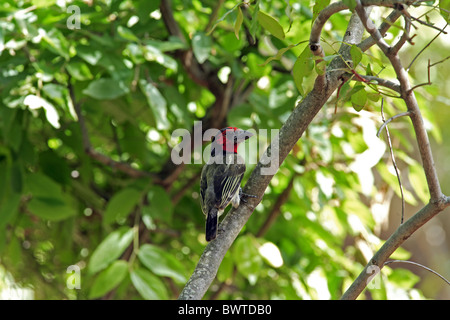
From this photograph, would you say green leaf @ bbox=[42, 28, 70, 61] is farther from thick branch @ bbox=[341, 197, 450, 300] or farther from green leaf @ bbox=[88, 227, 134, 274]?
thick branch @ bbox=[341, 197, 450, 300]

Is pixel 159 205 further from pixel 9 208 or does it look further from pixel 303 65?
pixel 303 65

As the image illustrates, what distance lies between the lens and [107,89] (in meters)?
1.77

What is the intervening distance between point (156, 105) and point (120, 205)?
0.50 metres

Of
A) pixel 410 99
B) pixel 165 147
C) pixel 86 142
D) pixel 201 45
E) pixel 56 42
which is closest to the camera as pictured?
pixel 410 99

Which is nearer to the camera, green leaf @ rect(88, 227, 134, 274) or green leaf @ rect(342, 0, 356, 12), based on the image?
green leaf @ rect(342, 0, 356, 12)

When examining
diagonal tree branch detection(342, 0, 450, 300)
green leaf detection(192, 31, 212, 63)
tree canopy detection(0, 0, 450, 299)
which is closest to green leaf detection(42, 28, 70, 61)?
tree canopy detection(0, 0, 450, 299)

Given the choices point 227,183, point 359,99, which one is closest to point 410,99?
point 359,99

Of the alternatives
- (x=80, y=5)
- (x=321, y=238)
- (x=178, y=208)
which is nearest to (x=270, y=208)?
(x=321, y=238)

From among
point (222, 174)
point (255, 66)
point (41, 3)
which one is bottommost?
point (222, 174)

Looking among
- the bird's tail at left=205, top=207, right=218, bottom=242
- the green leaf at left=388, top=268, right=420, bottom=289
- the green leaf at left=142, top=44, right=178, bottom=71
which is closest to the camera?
the bird's tail at left=205, top=207, right=218, bottom=242

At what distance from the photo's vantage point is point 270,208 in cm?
252

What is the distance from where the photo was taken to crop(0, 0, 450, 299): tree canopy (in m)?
1.85
